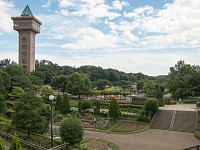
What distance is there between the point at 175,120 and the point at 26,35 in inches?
2294

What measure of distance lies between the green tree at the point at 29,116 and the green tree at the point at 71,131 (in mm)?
1725

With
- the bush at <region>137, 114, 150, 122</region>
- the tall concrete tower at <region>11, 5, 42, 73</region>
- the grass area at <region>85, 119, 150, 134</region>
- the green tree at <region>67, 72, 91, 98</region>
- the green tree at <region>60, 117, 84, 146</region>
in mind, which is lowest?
the grass area at <region>85, 119, 150, 134</region>

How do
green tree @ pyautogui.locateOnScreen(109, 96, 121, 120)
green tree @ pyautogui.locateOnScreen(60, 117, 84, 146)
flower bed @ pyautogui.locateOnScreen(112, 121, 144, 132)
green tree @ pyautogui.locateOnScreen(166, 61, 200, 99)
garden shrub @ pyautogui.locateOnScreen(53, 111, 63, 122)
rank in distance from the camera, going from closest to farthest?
green tree @ pyautogui.locateOnScreen(60, 117, 84, 146), flower bed @ pyautogui.locateOnScreen(112, 121, 144, 132), green tree @ pyautogui.locateOnScreen(109, 96, 121, 120), garden shrub @ pyautogui.locateOnScreen(53, 111, 63, 122), green tree @ pyautogui.locateOnScreen(166, 61, 200, 99)

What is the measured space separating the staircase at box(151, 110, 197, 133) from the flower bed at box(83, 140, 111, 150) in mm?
9127

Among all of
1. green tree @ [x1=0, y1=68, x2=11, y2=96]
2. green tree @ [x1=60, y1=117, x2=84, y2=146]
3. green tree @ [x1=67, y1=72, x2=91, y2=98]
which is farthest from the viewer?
green tree @ [x1=67, y1=72, x2=91, y2=98]

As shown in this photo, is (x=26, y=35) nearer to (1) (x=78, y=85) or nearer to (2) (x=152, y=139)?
(1) (x=78, y=85)

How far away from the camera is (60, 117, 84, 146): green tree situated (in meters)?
18.1

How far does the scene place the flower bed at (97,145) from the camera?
2087cm

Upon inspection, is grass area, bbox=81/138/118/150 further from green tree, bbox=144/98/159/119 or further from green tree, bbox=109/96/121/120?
green tree, bbox=144/98/159/119

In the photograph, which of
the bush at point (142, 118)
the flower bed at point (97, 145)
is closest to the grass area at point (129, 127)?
the bush at point (142, 118)

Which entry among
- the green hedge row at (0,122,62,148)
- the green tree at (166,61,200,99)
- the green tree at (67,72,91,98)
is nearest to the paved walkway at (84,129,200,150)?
the green hedge row at (0,122,62,148)

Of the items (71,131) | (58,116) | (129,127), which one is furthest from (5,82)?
(71,131)

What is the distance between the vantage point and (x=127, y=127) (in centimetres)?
2909

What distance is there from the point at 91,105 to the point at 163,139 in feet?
47.7
